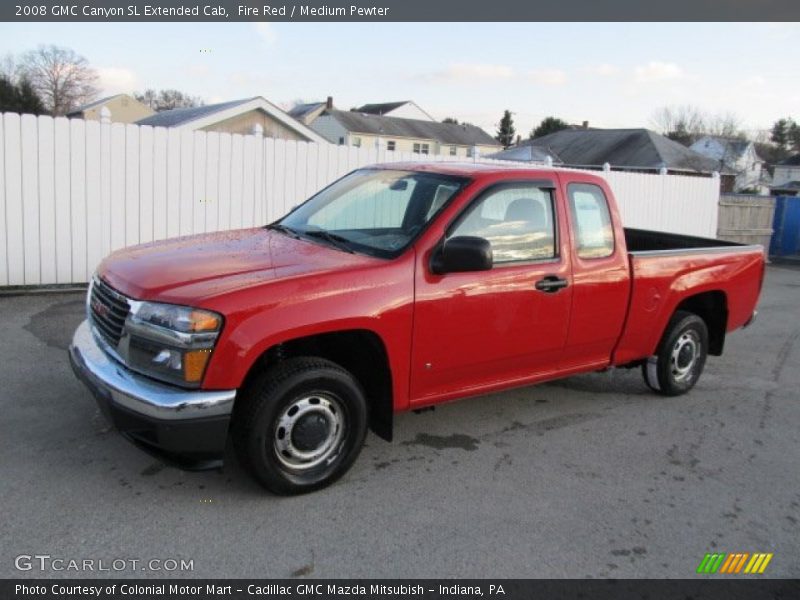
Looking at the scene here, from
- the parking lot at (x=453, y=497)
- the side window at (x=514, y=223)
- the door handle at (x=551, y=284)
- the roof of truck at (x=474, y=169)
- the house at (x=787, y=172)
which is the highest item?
the house at (x=787, y=172)

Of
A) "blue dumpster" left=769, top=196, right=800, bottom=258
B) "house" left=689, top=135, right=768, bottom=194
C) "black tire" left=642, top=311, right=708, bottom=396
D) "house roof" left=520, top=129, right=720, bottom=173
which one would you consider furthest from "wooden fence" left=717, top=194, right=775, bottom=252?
"house" left=689, top=135, right=768, bottom=194

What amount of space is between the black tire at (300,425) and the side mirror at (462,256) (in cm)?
83

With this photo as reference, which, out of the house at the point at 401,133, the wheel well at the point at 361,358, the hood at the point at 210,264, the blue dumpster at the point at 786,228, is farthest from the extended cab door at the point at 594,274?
the house at the point at 401,133

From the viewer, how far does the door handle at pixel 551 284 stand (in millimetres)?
4559

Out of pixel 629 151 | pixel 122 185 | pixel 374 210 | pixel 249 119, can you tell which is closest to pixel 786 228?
pixel 122 185

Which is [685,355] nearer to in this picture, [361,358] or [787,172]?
[361,358]

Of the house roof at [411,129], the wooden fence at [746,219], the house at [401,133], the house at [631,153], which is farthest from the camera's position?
the house roof at [411,129]

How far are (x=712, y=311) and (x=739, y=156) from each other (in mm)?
58758

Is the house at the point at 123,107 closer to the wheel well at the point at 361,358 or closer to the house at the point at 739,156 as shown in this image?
the house at the point at 739,156

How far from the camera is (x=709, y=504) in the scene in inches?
160
